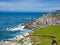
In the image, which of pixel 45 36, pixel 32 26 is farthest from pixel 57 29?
pixel 32 26

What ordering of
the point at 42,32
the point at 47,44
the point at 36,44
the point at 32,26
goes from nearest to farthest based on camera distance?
the point at 47,44 < the point at 36,44 < the point at 42,32 < the point at 32,26

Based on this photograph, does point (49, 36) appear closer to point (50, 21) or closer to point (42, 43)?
point (42, 43)

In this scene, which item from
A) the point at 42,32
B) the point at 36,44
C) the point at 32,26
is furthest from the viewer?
the point at 32,26

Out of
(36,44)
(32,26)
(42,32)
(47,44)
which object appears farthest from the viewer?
(32,26)

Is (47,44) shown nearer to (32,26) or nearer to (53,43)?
(53,43)

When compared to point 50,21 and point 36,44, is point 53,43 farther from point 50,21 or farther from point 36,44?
point 50,21

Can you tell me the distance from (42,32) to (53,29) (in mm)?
1825

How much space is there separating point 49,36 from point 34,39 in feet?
6.31

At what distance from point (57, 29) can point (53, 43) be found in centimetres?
552

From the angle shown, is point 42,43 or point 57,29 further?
point 57,29

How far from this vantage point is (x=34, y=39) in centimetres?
3069

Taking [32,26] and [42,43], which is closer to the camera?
[42,43]

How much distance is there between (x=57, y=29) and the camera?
3256 cm

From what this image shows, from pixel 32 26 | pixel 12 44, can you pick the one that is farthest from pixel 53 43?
pixel 32 26
